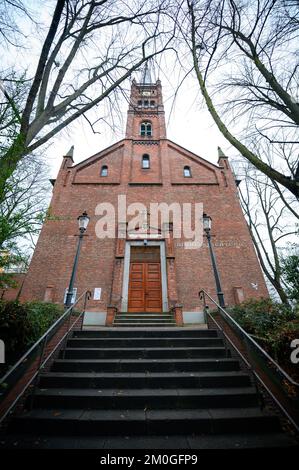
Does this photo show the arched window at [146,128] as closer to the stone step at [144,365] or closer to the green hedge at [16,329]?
the green hedge at [16,329]

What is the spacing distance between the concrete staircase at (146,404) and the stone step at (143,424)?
10 millimetres

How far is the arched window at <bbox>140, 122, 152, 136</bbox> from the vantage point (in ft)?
51.8

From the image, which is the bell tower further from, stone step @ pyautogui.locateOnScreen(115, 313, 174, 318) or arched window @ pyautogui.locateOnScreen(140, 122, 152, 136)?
stone step @ pyautogui.locateOnScreen(115, 313, 174, 318)

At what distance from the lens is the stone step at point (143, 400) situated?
3.28 metres

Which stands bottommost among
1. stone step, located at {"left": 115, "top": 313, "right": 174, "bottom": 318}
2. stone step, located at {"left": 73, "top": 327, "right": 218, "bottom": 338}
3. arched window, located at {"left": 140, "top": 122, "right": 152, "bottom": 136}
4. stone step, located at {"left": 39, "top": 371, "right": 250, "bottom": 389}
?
stone step, located at {"left": 39, "top": 371, "right": 250, "bottom": 389}

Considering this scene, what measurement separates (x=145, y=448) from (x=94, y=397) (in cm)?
114

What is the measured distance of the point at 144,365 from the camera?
165 inches

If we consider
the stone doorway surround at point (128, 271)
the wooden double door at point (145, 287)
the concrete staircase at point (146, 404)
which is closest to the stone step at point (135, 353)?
the concrete staircase at point (146, 404)

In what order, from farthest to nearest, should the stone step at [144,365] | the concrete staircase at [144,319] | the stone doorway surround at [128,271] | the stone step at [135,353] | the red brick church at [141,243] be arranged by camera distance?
the red brick church at [141,243] < the stone doorway surround at [128,271] < the concrete staircase at [144,319] < the stone step at [135,353] < the stone step at [144,365]

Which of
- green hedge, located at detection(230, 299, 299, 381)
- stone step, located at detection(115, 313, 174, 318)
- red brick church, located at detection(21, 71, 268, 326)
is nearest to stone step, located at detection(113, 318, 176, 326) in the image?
stone step, located at detection(115, 313, 174, 318)

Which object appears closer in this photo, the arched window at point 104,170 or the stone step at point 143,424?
the stone step at point 143,424

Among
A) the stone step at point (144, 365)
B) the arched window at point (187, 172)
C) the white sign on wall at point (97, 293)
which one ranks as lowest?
the stone step at point (144, 365)

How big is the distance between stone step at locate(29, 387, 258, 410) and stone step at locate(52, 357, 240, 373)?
2.37 ft

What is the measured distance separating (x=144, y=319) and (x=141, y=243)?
379 centimetres
